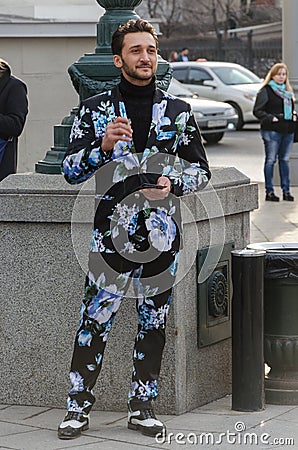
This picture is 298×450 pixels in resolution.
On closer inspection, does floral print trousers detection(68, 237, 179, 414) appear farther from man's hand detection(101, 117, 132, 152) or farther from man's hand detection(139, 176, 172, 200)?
man's hand detection(101, 117, 132, 152)

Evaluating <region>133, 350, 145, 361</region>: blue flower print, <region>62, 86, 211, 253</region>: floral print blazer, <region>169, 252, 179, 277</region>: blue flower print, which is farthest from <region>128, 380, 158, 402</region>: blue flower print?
<region>62, 86, 211, 253</region>: floral print blazer

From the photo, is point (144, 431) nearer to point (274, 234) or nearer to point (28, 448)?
point (28, 448)

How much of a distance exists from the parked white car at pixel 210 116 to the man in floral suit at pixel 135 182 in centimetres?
1936

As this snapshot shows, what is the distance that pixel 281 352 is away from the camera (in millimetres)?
6344

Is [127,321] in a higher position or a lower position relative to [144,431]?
higher

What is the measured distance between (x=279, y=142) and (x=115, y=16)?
9.09m

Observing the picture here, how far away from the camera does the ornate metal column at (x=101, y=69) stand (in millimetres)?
6438

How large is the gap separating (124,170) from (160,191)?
242 millimetres

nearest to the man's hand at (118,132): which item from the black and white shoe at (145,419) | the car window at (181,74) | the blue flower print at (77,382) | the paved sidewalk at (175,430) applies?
the blue flower print at (77,382)

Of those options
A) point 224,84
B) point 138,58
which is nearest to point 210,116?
point 224,84

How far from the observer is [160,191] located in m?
5.34

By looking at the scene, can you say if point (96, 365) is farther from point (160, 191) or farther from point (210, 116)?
point (210, 116)

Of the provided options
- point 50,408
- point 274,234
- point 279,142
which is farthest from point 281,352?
point 279,142

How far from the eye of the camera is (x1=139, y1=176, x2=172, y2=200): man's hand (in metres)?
5.35
